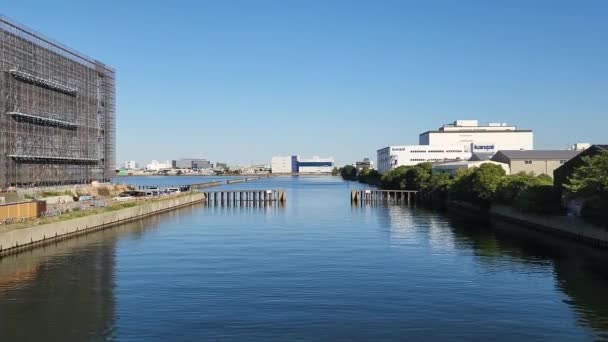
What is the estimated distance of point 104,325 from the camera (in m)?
30.8

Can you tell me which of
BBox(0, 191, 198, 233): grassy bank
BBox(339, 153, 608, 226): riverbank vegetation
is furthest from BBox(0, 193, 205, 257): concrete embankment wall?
BBox(339, 153, 608, 226): riverbank vegetation

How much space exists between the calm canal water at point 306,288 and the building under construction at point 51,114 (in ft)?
130

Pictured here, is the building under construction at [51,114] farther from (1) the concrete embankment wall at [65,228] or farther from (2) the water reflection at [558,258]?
(2) the water reflection at [558,258]

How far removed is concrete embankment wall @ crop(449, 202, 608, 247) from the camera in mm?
57109

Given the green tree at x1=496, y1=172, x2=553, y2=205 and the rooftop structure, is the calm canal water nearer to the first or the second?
the green tree at x1=496, y1=172, x2=553, y2=205

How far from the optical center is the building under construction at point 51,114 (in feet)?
318

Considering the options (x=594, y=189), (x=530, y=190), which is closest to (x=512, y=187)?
(x=530, y=190)

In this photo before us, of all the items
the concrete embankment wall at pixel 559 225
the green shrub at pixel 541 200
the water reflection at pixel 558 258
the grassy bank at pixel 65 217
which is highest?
the green shrub at pixel 541 200

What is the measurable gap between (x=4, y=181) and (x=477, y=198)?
75.5 m

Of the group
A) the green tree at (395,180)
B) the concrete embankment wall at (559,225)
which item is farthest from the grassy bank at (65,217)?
the green tree at (395,180)

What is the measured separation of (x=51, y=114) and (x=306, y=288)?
8949 cm

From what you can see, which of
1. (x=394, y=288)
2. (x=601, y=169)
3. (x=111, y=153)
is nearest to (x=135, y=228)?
(x=394, y=288)

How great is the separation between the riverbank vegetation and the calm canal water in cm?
448

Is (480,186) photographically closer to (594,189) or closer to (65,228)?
(594,189)
